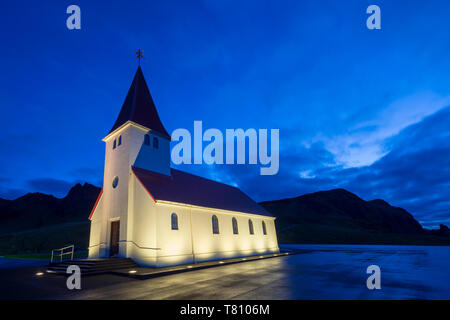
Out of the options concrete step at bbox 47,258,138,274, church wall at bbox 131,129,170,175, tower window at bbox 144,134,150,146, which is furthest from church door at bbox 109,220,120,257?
tower window at bbox 144,134,150,146

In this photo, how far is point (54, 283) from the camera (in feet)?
34.3

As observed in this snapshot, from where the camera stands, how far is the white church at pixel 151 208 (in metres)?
15.8

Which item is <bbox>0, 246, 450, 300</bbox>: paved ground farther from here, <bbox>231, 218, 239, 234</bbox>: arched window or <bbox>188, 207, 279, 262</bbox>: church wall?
<bbox>231, 218, 239, 234</bbox>: arched window

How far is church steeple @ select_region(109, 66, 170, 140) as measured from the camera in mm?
19119

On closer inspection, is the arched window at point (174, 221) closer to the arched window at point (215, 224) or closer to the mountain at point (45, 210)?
the arched window at point (215, 224)

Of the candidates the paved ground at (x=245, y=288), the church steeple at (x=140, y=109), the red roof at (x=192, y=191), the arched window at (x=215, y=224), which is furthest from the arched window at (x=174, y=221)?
the church steeple at (x=140, y=109)

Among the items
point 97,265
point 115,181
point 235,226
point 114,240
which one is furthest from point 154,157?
point 235,226

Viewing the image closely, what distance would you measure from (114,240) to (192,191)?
7.06 meters

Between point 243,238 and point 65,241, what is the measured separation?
49917 millimetres

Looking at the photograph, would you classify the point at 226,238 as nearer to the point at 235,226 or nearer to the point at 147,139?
the point at 235,226

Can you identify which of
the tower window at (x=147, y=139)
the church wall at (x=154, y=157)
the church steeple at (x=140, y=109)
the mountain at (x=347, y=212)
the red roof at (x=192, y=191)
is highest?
the church steeple at (x=140, y=109)

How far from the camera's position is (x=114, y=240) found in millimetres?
17562

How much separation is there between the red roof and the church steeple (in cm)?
395
